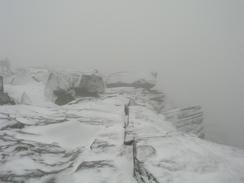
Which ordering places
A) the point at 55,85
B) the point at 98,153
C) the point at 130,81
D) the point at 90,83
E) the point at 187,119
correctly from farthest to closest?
1. the point at 130,81
2. the point at 187,119
3. the point at 90,83
4. the point at 55,85
5. the point at 98,153

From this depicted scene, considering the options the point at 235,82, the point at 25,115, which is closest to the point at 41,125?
the point at 25,115

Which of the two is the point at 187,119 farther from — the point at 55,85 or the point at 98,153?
the point at 98,153

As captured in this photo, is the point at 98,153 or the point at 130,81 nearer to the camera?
the point at 98,153

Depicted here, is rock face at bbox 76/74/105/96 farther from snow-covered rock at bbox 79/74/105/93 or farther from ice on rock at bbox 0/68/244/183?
ice on rock at bbox 0/68/244/183

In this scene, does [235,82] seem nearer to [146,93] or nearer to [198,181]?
[146,93]

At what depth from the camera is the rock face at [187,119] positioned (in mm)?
13336

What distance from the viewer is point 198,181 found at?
305cm

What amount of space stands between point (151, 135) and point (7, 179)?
11.3 feet

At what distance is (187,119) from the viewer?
14.2 m

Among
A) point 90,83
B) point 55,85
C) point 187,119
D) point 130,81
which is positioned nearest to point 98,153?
point 55,85

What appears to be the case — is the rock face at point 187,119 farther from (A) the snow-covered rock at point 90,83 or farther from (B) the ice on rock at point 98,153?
(B) the ice on rock at point 98,153

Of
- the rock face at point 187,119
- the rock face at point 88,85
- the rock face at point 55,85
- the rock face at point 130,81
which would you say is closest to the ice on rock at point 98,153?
the rock face at point 55,85

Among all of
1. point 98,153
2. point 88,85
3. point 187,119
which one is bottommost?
point 187,119

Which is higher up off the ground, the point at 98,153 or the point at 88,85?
the point at 88,85
